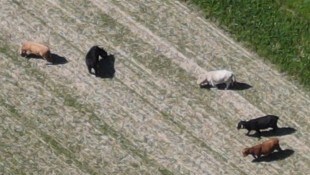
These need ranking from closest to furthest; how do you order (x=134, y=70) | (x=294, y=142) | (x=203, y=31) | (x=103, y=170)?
(x=103, y=170) → (x=294, y=142) → (x=134, y=70) → (x=203, y=31)

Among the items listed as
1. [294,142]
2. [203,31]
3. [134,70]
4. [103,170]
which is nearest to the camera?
[103,170]

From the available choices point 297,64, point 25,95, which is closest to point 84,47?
point 25,95

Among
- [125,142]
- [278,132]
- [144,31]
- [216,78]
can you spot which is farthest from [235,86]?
[125,142]

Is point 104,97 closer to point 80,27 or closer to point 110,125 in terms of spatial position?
point 110,125

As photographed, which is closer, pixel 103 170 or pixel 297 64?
pixel 103 170

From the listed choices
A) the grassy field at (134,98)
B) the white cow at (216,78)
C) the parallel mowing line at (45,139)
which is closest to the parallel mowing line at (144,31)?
the grassy field at (134,98)

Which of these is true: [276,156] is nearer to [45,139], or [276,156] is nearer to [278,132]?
[278,132]

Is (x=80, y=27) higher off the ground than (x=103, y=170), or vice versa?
(x=80, y=27)

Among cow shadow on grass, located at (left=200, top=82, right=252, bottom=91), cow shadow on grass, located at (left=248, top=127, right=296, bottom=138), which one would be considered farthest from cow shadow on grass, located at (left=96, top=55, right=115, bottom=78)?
cow shadow on grass, located at (left=248, top=127, right=296, bottom=138)
